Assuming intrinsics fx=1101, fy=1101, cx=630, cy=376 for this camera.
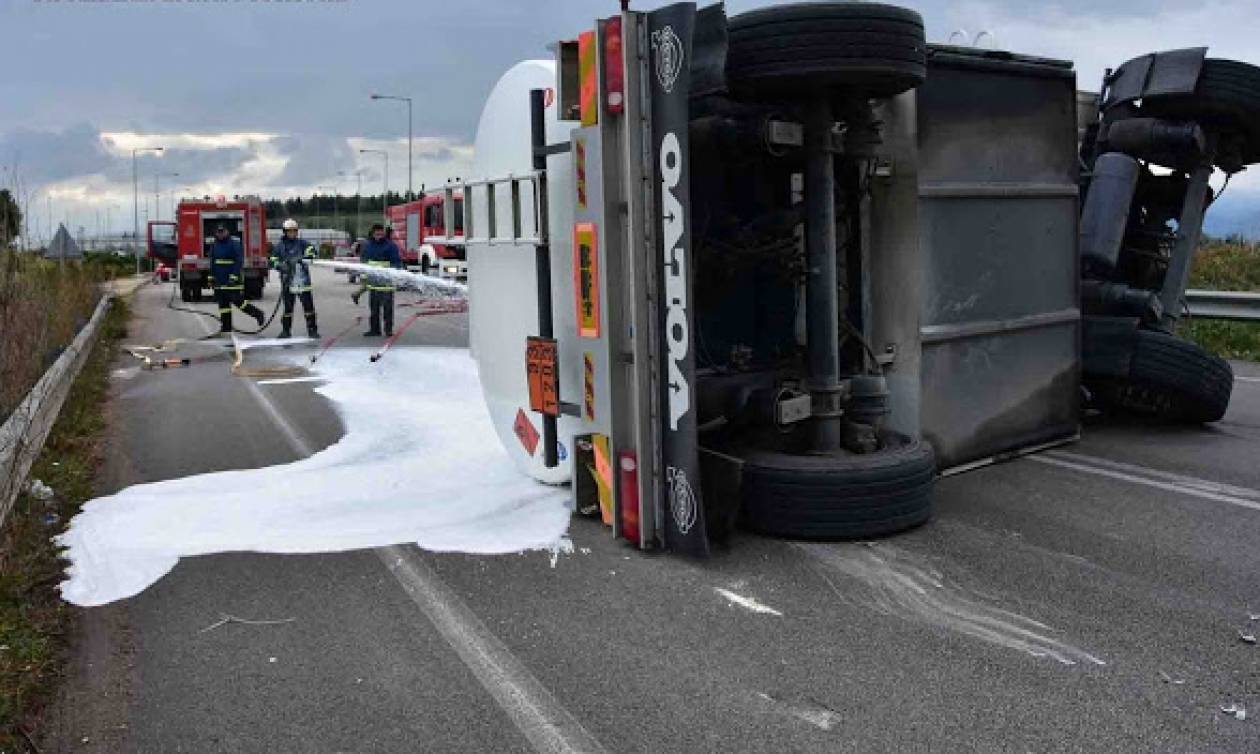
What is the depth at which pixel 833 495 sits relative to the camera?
16.4ft

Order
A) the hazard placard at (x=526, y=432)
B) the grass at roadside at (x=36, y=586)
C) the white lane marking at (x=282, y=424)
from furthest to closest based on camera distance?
1. the white lane marking at (x=282, y=424)
2. the hazard placard at (x=526, y=432)
3. the grass at roadside at (x=36, y=586)

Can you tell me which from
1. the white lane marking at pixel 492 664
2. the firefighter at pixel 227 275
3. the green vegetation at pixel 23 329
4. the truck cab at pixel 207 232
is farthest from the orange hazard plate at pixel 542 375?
the truck cab at pixel 207 232

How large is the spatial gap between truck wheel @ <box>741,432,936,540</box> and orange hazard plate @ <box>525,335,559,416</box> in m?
1.06

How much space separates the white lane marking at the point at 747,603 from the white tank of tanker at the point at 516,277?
1352 millimetres

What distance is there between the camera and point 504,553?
16.6ft

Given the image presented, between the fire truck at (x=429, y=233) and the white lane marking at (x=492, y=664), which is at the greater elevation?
the fire truck at (x=429, y=233)

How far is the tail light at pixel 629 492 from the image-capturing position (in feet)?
16.2

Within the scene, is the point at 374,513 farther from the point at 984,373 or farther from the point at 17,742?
the point at 984,373

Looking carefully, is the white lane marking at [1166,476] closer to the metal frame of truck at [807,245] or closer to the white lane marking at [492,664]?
the metal frame of truck at [807,245]

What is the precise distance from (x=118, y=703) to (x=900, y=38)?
399 centimetres

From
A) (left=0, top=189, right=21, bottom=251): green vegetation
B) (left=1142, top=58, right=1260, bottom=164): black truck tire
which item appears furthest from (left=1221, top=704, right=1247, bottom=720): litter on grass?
(left=0, top=189, right=21, bottom=251): green vegetation

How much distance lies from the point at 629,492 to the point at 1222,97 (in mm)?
5216

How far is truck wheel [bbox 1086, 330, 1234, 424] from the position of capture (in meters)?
7.41

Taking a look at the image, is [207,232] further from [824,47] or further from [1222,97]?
[824,47]
